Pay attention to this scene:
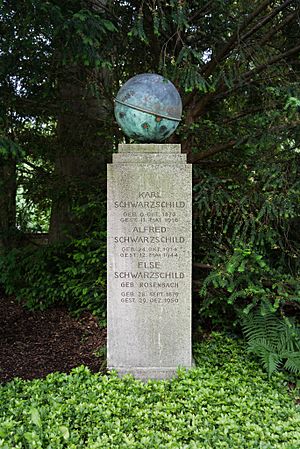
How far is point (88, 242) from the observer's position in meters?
6.05

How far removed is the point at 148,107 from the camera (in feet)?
12.9

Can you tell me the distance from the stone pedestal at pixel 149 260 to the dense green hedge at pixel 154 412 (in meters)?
0.30

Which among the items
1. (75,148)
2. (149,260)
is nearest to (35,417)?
(149,260)

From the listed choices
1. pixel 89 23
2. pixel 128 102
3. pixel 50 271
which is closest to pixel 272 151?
pixel 128 102

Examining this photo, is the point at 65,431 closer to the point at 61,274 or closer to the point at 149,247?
the point at 149,247

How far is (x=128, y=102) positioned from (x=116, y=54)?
2240 millimetres

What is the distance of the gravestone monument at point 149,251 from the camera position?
4.15 metres

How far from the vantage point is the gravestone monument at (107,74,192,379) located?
163 inches

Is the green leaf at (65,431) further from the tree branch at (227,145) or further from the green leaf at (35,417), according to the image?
the tree branch at (227,145)

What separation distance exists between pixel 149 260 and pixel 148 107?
1453 mm

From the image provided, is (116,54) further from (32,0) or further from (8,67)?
(32,0)

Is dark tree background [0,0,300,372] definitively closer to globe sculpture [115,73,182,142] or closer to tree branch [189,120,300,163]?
tree branch [189,120,300,163]

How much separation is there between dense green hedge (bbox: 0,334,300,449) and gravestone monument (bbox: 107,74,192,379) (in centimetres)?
29

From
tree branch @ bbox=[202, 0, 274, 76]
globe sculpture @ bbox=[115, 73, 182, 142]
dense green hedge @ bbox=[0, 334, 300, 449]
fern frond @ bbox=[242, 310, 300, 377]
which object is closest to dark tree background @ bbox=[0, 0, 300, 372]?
tree branch @ bbox=[202, 0, 274, 76]
